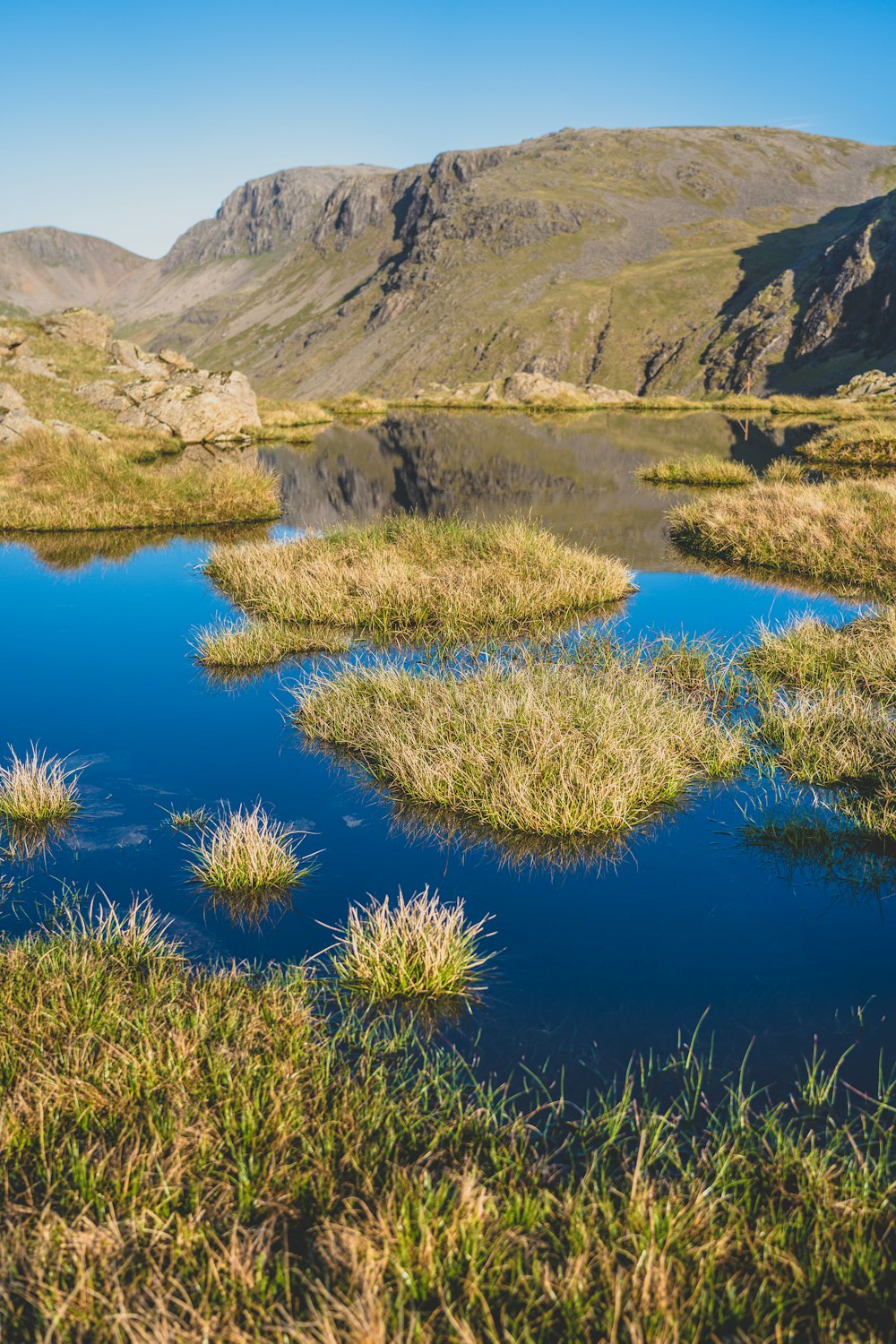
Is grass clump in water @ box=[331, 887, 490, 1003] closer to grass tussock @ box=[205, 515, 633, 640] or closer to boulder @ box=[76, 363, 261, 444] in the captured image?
grass tussock @ box=[205, 515, 633, 640]

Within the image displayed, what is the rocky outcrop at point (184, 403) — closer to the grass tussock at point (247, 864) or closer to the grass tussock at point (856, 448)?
the grass tussock at point (856, 448)

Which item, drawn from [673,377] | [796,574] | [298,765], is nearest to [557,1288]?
[298,765]

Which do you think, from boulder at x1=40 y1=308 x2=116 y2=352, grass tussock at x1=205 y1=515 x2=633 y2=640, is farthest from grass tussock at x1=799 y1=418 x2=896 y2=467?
boulder at x1=40 y1=308 x2=116 y2=352

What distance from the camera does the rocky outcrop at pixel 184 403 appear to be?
4681 centimetres

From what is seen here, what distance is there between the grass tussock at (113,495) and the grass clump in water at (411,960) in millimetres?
22219

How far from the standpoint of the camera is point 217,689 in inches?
495

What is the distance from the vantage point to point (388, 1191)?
381 cm

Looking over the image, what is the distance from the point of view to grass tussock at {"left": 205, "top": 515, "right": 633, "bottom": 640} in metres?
14.8

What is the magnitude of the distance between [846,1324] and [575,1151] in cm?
141

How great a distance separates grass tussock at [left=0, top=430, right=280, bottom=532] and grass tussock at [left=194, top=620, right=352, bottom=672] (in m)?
12.7

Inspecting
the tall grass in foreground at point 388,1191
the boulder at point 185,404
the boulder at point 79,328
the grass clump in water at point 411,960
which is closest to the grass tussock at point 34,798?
the tall grass in foreground at point 388,1191

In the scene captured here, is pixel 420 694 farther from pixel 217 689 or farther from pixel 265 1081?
pixel 265 1081

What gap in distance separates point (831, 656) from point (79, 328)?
65264 mm

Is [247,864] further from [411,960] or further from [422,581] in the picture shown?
[422,581]
